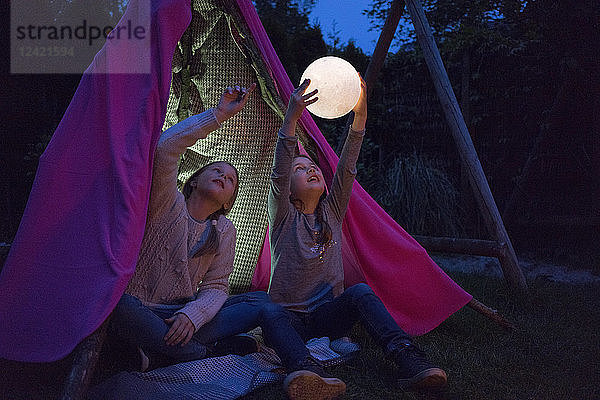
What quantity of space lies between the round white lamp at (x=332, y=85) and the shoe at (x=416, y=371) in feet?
3.42

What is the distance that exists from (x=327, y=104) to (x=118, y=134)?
892 millimetres

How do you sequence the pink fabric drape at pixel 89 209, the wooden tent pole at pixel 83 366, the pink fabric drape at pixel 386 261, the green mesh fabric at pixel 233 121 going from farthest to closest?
1. the green mesh fabric at pixel 233 121
2. the pink fabric drape at pixel 386 261
3. the pink fabric drape at pixel 89 209
4. the wooden tent pole at pixel 83 366

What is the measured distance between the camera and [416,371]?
172 centimetres

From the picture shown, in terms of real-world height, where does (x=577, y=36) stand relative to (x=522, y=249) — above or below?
above

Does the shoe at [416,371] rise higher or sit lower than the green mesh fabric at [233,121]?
lower

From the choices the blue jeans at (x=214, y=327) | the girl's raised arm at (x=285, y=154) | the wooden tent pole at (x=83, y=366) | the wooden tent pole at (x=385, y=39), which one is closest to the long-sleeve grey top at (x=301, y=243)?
the girl's raised arm at (x=285, y=154)

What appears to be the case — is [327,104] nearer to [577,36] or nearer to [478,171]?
[478,171]

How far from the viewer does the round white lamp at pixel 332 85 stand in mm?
2201

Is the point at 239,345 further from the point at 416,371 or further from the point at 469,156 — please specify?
the point at 469,156

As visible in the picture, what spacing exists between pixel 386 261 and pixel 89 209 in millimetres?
1448

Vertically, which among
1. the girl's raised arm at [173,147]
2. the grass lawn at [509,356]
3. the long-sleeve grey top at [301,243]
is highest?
the girl's raised arm at [173,147]

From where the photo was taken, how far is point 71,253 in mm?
1668

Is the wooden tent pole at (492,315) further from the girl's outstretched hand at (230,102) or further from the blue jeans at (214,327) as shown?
the girl's outstretched hand at (230,102)

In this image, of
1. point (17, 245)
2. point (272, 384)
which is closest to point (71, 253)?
point (17, 245)
